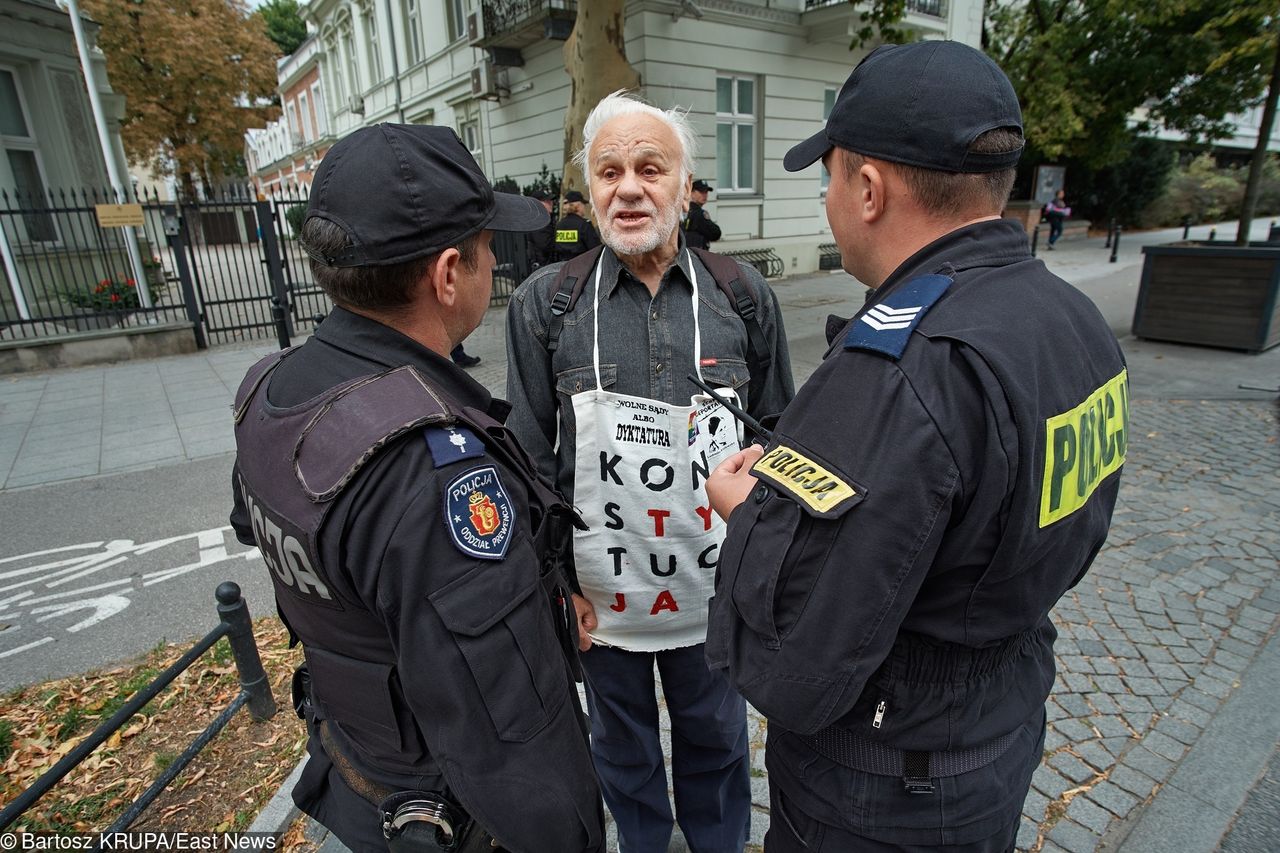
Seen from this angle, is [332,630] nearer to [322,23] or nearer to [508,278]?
[508,278]

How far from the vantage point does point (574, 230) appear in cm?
780

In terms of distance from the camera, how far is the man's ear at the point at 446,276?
1.27 metres

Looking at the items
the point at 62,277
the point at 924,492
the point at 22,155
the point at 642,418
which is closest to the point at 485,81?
the point at 22,155

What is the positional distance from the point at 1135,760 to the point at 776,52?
14.3 meters

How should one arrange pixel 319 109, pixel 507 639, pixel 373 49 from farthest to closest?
1. pixel 319 109
2. pixel 373 49
3. pixel 507 639

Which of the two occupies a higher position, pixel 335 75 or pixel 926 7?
pixel 335 75

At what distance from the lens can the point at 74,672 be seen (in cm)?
339

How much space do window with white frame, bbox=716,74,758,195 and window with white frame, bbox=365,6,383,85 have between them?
14.3 meters

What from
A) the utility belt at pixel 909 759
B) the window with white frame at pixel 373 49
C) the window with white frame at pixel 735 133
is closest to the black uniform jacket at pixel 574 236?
the utility belt at pixel 909 759

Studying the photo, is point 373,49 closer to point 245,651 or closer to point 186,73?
point 186,73

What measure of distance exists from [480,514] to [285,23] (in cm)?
5556

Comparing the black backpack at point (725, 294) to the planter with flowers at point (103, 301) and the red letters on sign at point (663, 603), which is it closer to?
the red letters on sign at point (663, 603)

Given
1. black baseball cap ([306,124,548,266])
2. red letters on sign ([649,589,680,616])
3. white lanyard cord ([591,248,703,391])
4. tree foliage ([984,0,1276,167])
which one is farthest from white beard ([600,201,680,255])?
tree foliage ([984,0,1276,167])

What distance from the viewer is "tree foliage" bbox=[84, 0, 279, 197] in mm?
21219
